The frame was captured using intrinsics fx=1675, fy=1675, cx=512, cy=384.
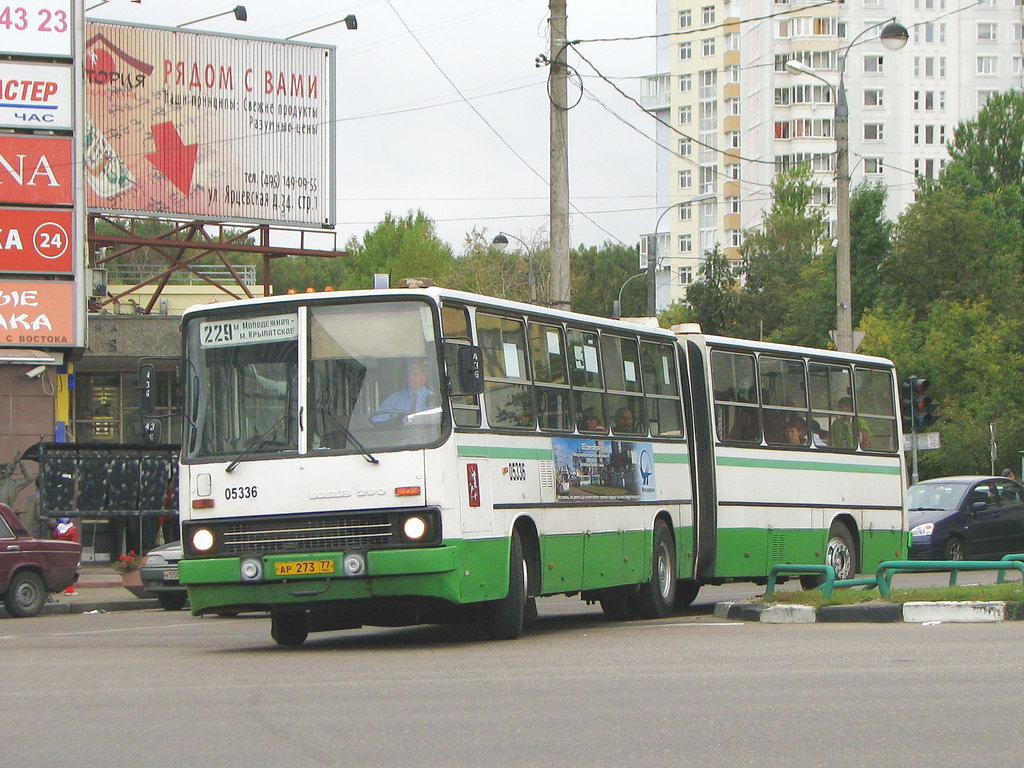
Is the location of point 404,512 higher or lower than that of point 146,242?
lower

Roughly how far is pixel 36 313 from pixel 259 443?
19.1 metres

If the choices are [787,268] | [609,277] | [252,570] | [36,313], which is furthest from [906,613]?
[609,277]

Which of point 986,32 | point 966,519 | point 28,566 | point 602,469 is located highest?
point 986,32

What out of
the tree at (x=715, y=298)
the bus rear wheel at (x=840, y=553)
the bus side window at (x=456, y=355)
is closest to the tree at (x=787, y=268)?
the tree at (x=715, y=298)

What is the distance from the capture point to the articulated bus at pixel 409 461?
1311cm

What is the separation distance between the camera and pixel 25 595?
21688 mm

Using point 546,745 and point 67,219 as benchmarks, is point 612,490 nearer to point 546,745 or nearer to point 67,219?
point 546,745

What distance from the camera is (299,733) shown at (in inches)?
337

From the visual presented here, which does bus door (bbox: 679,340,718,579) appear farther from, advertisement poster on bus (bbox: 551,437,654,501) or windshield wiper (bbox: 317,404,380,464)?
windshield wiper (bbox: 317,404,380,464)

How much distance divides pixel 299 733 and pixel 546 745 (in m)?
1.41

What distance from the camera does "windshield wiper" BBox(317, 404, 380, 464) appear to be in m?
13.1

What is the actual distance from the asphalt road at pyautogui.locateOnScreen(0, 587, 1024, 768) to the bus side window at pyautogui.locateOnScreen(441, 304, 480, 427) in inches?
73.9

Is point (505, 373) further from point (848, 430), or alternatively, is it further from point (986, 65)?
point (986, 65)

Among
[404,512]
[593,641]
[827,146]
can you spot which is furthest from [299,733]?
[827,146]
